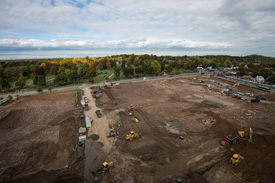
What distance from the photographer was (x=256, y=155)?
15797mm

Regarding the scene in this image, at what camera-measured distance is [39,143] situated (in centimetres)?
1806

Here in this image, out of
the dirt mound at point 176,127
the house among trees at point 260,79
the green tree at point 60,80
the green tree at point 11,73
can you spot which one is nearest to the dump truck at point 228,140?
the dirt mound at point 176,127

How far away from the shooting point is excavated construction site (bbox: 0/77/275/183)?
13344 millimetres

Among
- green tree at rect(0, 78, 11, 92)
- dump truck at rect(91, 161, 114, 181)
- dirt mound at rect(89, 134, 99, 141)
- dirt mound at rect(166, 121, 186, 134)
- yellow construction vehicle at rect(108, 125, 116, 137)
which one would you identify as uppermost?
green tree at rect(0, 78, 11, 92)

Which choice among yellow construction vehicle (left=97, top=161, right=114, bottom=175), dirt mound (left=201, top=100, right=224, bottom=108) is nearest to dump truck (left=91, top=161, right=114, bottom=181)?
yellow construction vehicle (left=97, top=161, right=114, bottom=175)

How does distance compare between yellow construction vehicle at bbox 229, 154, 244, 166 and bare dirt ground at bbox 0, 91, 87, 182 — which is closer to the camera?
bare dirt ground at bbox 0, 91, 87, 182

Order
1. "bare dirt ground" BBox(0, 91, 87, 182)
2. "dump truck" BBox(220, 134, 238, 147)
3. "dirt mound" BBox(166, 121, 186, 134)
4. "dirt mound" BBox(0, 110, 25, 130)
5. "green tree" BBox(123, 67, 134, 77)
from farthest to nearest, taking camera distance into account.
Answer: "green tree" BBox(123, 67, 134, 77)
"dirt mound" BBox(0, 110, 25, 130)
"dirt mound" BBox(166, 121, 186, 134)
"dump truck" BBox(220, 134, 238, 147)
"bare dirt ground" BBox(0, 91, 87, 182)

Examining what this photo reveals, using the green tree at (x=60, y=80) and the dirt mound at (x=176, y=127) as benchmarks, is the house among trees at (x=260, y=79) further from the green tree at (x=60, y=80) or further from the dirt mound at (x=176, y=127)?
the green tree at (x=60, y=80)

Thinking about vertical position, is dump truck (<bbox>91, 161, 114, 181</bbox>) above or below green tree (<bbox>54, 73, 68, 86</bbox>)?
below

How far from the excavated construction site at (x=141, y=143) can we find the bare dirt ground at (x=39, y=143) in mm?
99

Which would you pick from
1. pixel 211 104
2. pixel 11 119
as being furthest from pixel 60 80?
pixel 211 104

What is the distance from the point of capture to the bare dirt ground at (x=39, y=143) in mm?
13477

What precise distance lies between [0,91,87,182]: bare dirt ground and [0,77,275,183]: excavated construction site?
99 millimetres

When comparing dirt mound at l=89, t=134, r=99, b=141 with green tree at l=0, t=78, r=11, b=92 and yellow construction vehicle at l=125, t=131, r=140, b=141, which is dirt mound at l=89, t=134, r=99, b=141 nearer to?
yellow construction vehicle at l=125, t=131, r=140, b=141
